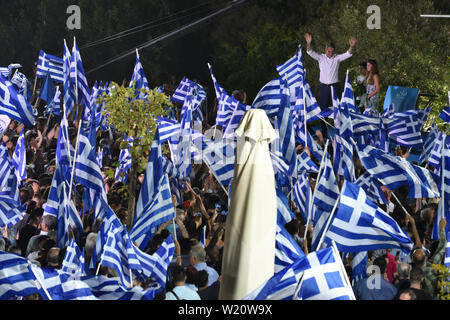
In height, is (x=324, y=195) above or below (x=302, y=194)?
above

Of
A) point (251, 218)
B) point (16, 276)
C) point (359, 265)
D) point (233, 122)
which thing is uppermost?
point (251, 218)

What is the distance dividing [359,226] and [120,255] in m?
2.29

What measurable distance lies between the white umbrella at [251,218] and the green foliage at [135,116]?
6773 mm

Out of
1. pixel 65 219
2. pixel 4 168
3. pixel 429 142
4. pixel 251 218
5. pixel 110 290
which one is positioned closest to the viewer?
pixel 251 218

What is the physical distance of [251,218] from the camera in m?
7.16

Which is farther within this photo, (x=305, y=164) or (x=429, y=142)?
(x=429, y=142)

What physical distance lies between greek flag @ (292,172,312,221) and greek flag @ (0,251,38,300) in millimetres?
4663

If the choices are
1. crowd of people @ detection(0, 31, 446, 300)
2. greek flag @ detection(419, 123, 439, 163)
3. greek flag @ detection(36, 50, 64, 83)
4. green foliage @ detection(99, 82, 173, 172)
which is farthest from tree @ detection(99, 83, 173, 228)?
greek flag @ detection(36, 50, 64, 83)

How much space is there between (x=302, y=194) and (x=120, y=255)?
143 inches

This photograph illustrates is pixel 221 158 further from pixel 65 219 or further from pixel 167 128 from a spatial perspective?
pixel 167 128

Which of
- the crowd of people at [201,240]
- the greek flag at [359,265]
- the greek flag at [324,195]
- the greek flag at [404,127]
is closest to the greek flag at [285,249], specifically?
the crowd of people at [201,240]

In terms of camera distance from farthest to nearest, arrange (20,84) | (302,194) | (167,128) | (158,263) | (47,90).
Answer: (20,84) < (47,90) < (167,128) < (302,194) < (158,263)

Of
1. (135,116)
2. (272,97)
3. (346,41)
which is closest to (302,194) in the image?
(272,97)

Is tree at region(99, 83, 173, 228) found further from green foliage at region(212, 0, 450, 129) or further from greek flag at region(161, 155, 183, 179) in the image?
green foliage at region(212, 0, 450, 129)
